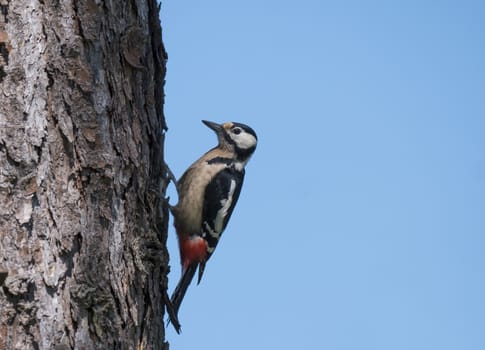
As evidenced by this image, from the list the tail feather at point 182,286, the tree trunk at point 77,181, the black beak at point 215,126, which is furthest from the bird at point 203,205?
the tree trunk at point 77,181

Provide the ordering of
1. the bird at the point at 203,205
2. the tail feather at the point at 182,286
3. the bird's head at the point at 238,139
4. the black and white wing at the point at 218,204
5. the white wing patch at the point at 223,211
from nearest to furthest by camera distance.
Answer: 1. the tail feather at the point at 182,286
2. the bird at the point at 203,205
3. the black and white wing at the point at 218,204
4. the white wing patch at the point at 223,211
5. the bird's head at the point at 238,139

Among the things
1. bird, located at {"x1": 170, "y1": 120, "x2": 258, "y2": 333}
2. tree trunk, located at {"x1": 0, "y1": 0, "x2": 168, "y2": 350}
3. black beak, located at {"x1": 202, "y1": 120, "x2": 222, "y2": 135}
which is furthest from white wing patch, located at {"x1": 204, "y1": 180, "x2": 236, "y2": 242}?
tree trunk, located at {"x1": 0, "y1": 0, "x2": 168, "y2": 350}

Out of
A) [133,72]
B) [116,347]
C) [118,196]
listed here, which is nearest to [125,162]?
[118,196]

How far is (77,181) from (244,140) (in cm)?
332

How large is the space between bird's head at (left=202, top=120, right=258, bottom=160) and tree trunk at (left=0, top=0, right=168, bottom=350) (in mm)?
2719

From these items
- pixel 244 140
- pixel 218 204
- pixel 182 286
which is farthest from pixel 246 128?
pixel 182 286

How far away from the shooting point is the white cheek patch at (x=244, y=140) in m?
6.04

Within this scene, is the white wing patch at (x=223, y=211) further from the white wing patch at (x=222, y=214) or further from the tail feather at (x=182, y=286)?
the tail feather at (x=182, y=286)

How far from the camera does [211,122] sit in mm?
6180

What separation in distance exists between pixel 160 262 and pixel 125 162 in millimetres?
475

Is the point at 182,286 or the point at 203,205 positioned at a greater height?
the point at 203,205

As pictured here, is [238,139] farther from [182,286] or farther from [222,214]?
[182,286]

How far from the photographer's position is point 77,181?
2812mm

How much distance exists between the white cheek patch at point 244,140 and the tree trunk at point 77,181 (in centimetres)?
273
